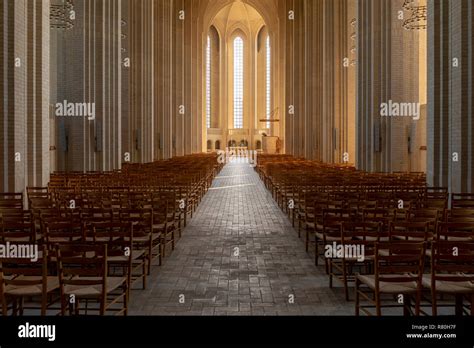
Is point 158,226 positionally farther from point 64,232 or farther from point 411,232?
point 411,232

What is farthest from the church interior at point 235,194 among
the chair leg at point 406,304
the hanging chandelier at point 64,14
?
the hanging chandelier at point 64,14

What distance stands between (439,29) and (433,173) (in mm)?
3967

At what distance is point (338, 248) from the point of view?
8.42m

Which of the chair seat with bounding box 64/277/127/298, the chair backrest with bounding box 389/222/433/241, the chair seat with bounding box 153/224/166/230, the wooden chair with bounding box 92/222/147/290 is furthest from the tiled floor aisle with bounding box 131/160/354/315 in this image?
the chair backrest with bounding box 389/222/433/241

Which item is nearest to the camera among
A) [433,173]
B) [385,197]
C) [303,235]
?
[385,197]

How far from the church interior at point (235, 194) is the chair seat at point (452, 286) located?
28mm

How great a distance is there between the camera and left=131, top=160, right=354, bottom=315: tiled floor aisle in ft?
22.1

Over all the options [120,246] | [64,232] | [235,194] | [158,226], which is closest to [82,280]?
[120,246]

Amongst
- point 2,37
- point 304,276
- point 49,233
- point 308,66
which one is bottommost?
point 304,276

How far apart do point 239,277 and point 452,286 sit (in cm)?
357

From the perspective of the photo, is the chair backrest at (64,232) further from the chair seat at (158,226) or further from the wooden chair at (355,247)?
the wooden chair at (355,247)
